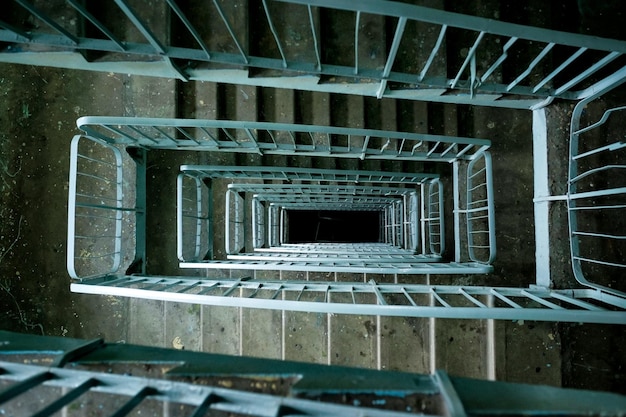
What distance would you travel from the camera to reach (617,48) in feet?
5.05

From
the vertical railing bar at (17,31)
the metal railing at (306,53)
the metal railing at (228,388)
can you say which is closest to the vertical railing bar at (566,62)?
the metal railing at (306,53)

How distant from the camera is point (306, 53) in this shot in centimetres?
230

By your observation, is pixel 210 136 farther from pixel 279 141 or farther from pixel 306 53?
pixel 306 53

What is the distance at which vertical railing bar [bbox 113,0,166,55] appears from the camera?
54.2 inches

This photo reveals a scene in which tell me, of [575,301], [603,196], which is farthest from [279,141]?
[603,196]

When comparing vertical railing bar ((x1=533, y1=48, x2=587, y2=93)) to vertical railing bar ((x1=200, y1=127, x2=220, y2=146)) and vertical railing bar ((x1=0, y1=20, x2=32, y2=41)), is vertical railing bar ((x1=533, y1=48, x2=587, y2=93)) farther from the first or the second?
vertical railing bar ((x1=0, y1=20, x2=32, y2=41))

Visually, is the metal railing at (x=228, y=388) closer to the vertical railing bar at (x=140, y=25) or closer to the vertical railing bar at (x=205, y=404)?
the vertical railing bar at (x=205, y=404)

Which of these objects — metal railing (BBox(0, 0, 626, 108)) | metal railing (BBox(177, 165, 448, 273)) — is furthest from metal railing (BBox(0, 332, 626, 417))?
metal railing (BBox(177, 165, 448, 273))

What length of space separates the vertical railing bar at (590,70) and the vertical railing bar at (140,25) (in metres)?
2.23

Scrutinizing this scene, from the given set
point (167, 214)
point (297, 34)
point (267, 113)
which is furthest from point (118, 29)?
point (167, 214)

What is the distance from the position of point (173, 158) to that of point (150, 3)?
2.36 m

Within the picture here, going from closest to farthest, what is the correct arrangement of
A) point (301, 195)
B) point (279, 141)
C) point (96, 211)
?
1. point (279, 141)
2. point (96, 211)
3. point (301, 195)

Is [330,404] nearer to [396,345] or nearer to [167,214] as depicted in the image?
[396,345]

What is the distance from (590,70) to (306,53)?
1.71 meters
